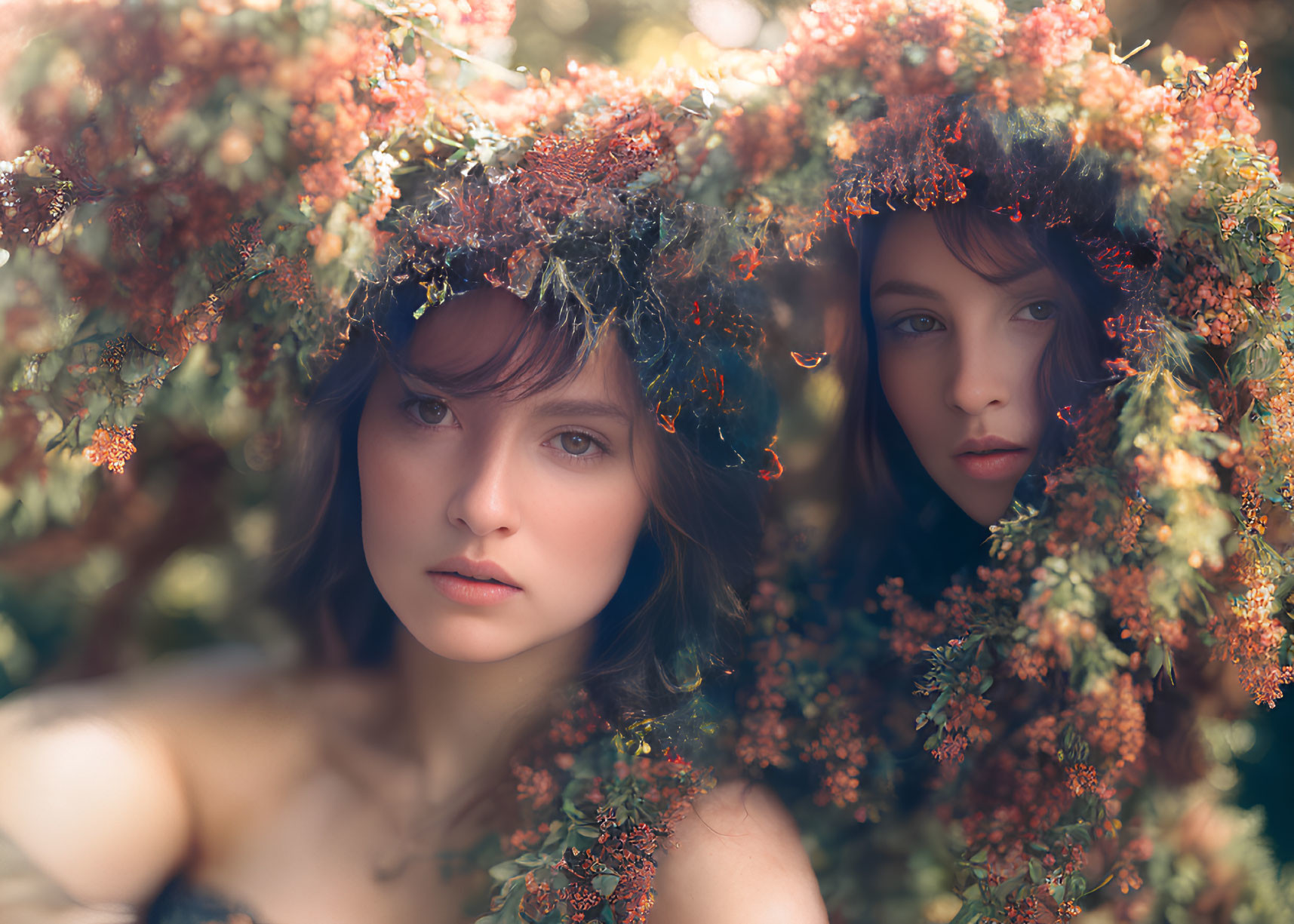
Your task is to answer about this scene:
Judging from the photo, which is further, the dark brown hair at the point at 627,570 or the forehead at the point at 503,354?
the dark brown hair at the point at 627,570

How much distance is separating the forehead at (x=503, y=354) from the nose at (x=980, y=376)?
554mm

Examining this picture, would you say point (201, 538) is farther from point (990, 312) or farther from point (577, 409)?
point (990, 312)

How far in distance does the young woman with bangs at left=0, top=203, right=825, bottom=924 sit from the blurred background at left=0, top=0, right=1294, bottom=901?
11 cm

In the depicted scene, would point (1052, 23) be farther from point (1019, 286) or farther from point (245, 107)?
point (245, 107)

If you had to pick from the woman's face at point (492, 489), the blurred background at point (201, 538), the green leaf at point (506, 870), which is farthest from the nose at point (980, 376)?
the green leaf at point (506, 870)

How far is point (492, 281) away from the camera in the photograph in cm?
145

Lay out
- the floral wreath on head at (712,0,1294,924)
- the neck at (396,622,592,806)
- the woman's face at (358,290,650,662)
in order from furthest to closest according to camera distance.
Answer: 1. the neck at (396,622,592,806)
2. the woman's face at (358,290,650,662)
3. the floral wreath on head at (712,0,1294,924)

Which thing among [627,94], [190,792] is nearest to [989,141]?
[627,94]

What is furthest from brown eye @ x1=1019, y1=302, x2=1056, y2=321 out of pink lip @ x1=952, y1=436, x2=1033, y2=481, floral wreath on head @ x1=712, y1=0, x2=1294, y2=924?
pink lip @ x1=952, y1=436, x2=1033, y2=481

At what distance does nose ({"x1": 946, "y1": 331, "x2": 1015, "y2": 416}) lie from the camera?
158cm

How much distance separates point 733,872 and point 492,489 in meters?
0.77

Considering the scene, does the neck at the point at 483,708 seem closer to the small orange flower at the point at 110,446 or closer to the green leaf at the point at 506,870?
the green leaf at the point at 506,870

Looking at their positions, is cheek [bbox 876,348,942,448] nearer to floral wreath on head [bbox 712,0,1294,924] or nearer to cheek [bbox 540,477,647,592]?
floral wreath on head [bbox 712,0,1294,924]

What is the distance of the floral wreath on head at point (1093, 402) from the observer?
142 cm
